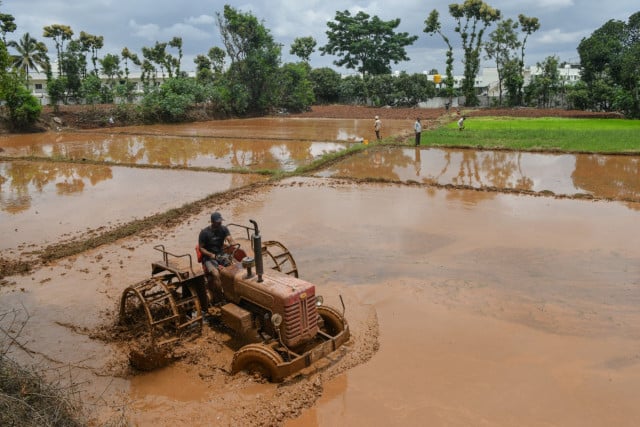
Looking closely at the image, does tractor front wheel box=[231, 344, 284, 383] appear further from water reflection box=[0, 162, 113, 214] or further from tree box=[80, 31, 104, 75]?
tree box=[80, 31, 104, 75]

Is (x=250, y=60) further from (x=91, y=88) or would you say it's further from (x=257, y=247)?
(x=257, y=247)

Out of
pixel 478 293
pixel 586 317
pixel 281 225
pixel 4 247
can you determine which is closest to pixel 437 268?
pixel 478 293

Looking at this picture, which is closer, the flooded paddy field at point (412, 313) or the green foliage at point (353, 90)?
the flooded paddy field at point (412, 313)

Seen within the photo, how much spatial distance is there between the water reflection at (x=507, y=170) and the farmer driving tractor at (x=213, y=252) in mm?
11646

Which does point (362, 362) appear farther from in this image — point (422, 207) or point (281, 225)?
point (422, 207)

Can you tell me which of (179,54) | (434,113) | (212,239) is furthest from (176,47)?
(212,239)

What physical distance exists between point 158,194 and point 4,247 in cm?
566

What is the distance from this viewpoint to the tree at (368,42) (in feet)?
226

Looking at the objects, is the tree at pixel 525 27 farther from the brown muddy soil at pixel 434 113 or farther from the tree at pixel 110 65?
the tree at pixel 110 65

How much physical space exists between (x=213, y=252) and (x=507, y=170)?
15.4m

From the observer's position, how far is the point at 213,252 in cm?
725

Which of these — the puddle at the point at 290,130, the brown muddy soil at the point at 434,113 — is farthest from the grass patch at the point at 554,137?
the brown muddy soil at the point at 434,113

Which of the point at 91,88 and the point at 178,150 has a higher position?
the point at 91,88

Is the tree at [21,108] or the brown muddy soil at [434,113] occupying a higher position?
the tree at [21,108]
